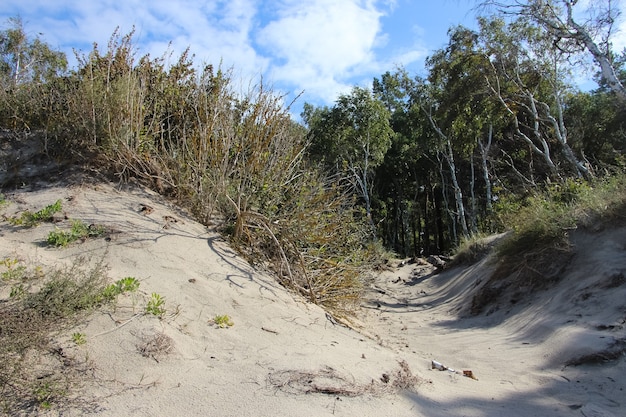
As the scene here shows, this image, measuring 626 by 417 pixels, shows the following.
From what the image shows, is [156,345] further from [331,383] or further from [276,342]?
[331,383]

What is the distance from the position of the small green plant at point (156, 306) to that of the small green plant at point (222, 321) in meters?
0.50

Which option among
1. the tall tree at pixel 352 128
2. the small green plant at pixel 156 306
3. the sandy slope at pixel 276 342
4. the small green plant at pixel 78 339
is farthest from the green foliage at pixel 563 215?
the tall tree at pixel 352 128

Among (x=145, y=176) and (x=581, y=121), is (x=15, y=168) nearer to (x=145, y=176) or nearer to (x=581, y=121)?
(x=145, y=176)

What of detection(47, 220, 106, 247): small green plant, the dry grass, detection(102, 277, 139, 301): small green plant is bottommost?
the dry grass

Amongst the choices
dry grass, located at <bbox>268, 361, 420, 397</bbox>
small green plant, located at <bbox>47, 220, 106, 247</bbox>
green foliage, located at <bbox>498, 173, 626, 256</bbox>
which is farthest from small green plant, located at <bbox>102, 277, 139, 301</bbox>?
green foliage, located at <bbox>498, 173, 626, 256</bbox>

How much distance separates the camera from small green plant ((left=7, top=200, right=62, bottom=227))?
539 centimetres

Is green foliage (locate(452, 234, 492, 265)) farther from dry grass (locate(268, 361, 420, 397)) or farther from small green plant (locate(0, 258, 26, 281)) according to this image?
small green plant (locate(0, 258, 26, 281))

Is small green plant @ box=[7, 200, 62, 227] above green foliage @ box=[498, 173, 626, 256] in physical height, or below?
below

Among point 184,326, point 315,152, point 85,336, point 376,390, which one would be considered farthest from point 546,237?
point 315,152

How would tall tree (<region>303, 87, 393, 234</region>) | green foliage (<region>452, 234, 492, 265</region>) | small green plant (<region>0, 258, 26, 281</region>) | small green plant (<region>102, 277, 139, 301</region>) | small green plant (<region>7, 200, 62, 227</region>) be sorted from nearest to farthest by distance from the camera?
small green plant (<region>0, 258, 26, 281</region>) < small green plant (<region>102, 277, 139, 301</region>) < small green plant (<region>7, 200, 62, 227</region>) < green foliage (<region>452, 234, 492, 265</region>) < tall tree (<region>303, 87, 393, 234</region>)

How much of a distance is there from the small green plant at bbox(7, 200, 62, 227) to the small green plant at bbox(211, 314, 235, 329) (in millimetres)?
2650

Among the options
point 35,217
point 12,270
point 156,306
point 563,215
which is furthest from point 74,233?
point 563,215

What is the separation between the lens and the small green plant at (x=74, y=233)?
502 centimetres

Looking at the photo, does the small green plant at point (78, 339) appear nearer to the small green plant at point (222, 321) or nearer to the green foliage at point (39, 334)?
the green foliage at point (39, 334)
